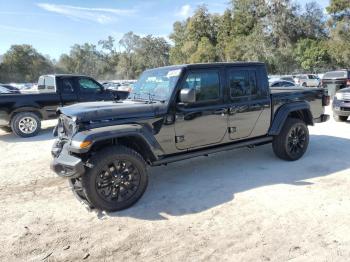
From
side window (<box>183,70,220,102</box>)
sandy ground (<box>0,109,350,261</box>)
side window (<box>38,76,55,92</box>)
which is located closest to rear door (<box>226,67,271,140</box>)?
side window (<box>183,70,220,102</box>)

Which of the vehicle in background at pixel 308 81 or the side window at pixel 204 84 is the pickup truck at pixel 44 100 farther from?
the vehicle in background at pixel 308 81

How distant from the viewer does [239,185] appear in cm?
502

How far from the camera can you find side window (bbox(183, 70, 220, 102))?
16.4 feet

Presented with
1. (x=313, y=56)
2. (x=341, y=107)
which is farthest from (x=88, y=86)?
(x=313, y=56)

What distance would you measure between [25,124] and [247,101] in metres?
6.75

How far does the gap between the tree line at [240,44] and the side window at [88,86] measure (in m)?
34.7

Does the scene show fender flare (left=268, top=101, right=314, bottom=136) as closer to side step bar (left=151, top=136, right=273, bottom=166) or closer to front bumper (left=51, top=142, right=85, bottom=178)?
side step bar (left=151, top=136, right=273, bottom=166)

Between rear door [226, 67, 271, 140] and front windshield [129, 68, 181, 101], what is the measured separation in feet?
3.29

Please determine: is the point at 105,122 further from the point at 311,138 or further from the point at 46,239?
the point at 311,138

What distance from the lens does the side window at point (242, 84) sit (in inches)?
215

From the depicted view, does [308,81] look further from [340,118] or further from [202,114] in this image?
[202,114]

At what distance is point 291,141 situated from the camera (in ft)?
20.1

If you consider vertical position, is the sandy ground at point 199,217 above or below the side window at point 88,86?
below

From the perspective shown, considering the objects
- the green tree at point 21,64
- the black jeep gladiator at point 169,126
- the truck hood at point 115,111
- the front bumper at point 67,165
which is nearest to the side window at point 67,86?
the black jeep gladiator at point 169,126
